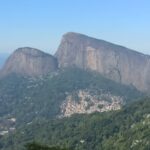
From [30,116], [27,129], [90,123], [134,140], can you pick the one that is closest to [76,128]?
Answer: [90,123]

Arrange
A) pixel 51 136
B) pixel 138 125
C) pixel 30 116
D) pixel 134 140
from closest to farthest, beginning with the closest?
pixel 134 140 → pixel 138 125 → pixel 51 136 → pixel 30 116

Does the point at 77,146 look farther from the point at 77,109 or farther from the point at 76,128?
the point at 77,109

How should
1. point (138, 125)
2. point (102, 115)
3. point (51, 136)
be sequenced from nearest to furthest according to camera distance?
1. point (138, 125)
2. point (51, 136)
3. point (102, 115)

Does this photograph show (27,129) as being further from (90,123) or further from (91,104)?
(91,104)

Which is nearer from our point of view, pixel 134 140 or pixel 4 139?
pixel 134 140

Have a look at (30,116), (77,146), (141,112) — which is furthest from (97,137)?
(30,116)

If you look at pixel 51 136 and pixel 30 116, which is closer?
pixel 51 136

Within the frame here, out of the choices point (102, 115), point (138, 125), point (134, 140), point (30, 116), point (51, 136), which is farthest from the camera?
point (30, 116)

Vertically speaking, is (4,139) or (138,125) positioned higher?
(138,125)

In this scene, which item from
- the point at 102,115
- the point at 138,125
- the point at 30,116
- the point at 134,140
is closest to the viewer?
the point at 134,140
